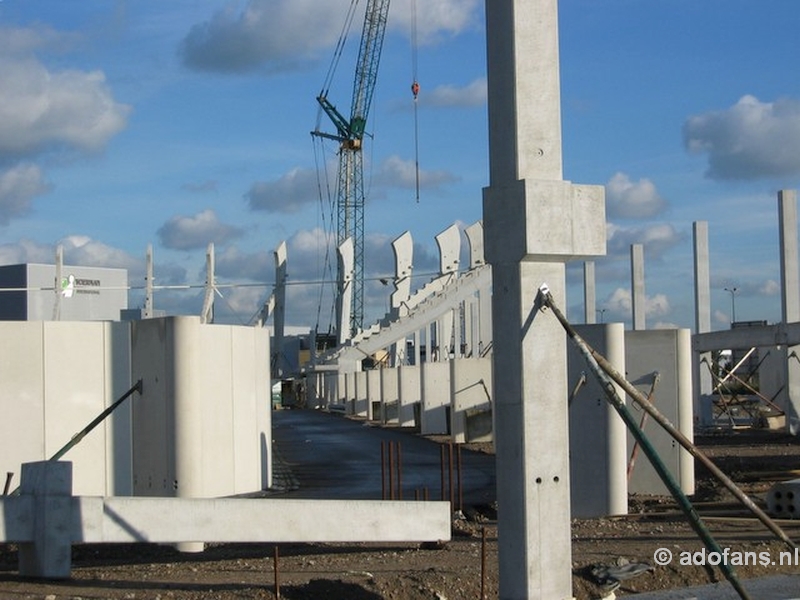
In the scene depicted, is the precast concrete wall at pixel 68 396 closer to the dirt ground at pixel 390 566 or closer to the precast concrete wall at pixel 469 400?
the dirt ground at pixel 390 566

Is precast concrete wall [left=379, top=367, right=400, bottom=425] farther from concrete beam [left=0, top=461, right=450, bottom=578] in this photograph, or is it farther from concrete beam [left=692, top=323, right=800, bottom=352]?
concrete beam [left=0, top=461, right=450, bottom=578]

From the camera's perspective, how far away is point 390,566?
11148mm

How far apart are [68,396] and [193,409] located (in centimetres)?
188

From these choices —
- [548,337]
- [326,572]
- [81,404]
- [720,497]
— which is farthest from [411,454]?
[548,337]

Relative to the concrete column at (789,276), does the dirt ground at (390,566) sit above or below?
below

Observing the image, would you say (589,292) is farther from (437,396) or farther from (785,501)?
(785,501)

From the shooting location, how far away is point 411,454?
2961 cm

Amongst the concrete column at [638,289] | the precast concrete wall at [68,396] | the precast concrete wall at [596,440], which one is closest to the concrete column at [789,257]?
the concrete column at [638,289]

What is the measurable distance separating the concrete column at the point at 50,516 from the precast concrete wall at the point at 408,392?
1285 inches

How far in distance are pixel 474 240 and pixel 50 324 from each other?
1485 inches

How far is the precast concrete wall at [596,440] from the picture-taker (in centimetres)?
1577

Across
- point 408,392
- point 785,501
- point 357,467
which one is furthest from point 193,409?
point 408,392

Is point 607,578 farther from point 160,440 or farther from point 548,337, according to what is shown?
point 160,440

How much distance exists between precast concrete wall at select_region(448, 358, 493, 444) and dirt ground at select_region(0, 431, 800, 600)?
17466 millimetres
